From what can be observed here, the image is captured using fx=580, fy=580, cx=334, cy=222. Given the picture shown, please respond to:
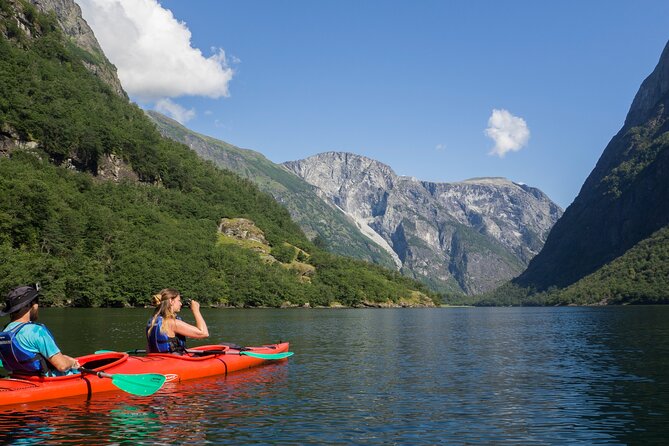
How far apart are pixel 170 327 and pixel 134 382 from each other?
554 centimetres

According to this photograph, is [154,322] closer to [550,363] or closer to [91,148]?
[550,363]

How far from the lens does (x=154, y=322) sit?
92.5 ft

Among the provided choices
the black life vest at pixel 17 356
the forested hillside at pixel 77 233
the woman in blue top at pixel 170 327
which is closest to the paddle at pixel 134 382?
the black life vest at pixel 17 356

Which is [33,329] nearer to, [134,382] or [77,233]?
[134,382]

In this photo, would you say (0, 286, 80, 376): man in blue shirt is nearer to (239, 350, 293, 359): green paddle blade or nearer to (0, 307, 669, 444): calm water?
(0, 307, 669, 444): calm water

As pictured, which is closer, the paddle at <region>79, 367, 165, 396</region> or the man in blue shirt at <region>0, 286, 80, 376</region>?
the man in blue shirt at <region>0, 286, 80, 376</region>

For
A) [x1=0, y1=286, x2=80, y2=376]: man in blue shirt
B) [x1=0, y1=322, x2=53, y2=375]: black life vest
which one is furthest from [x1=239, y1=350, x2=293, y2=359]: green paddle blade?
[x1=0, y1=286, x2=80, y2=376]: man in blue shirt

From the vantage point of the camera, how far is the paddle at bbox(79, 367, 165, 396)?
22781mm

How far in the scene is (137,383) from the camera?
911 inches

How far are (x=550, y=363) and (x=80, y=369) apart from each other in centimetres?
2946

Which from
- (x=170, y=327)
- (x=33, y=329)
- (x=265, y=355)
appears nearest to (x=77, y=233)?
(x=265, y=355)

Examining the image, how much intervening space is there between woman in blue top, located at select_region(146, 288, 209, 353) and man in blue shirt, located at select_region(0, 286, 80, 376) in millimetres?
5798

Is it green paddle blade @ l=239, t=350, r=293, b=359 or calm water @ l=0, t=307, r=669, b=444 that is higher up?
green paddle blade @ l=239, t=350, r=293, b=359

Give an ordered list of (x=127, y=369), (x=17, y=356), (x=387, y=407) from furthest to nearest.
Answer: (x=127, y=369) → (x=387, y=407) → (x=17, y=356)
